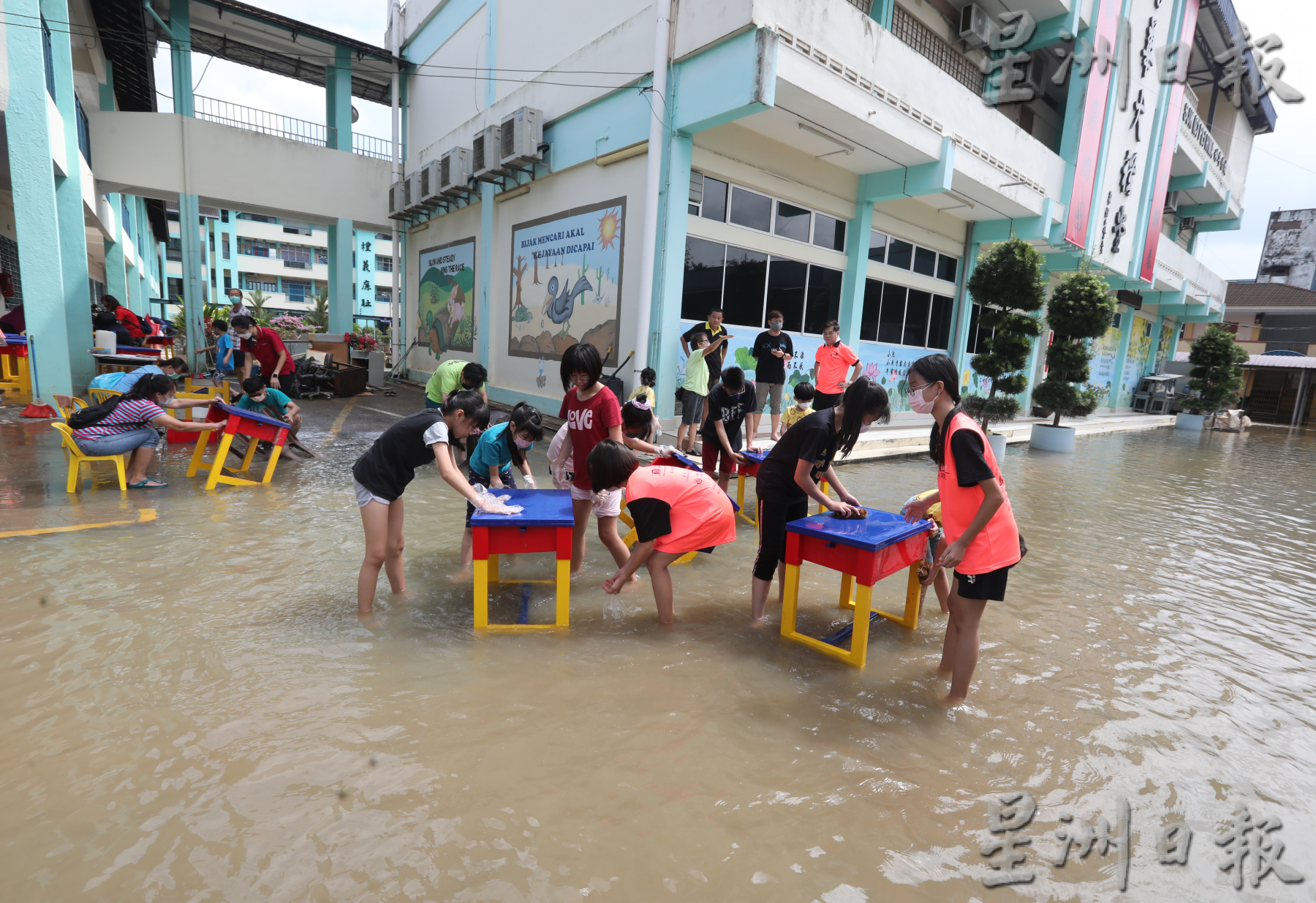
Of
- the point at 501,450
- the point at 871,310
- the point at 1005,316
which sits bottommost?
the point at 501,450

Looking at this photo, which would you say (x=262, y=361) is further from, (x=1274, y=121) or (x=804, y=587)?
(x=1274, y=121)

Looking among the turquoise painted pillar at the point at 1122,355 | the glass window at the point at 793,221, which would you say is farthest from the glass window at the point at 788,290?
the turquoise painted pillar at the point at 1122,355

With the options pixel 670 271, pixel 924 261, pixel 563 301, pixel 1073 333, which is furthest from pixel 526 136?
pixel 1073 333

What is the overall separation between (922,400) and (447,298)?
15.2m

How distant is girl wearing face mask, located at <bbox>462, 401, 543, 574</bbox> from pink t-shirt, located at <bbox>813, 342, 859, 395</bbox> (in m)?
5.48

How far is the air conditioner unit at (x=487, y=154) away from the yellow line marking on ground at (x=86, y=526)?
9.21 m

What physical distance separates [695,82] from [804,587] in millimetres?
7419

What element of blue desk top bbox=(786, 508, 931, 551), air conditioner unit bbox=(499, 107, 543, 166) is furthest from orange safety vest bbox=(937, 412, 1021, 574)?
air conditioner unit bbox=(499, 107, 543, 166)

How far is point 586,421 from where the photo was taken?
446 centimetres

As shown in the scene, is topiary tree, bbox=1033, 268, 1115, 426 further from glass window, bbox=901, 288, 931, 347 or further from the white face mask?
the white face mask

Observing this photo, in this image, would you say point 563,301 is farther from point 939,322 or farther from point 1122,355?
point 1122,355

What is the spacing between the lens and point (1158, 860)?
2303 millimetres

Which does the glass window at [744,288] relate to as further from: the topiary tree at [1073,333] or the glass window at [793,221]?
the topiary tree at [1073,333]

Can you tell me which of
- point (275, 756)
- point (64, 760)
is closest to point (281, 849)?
point (275, 756)
